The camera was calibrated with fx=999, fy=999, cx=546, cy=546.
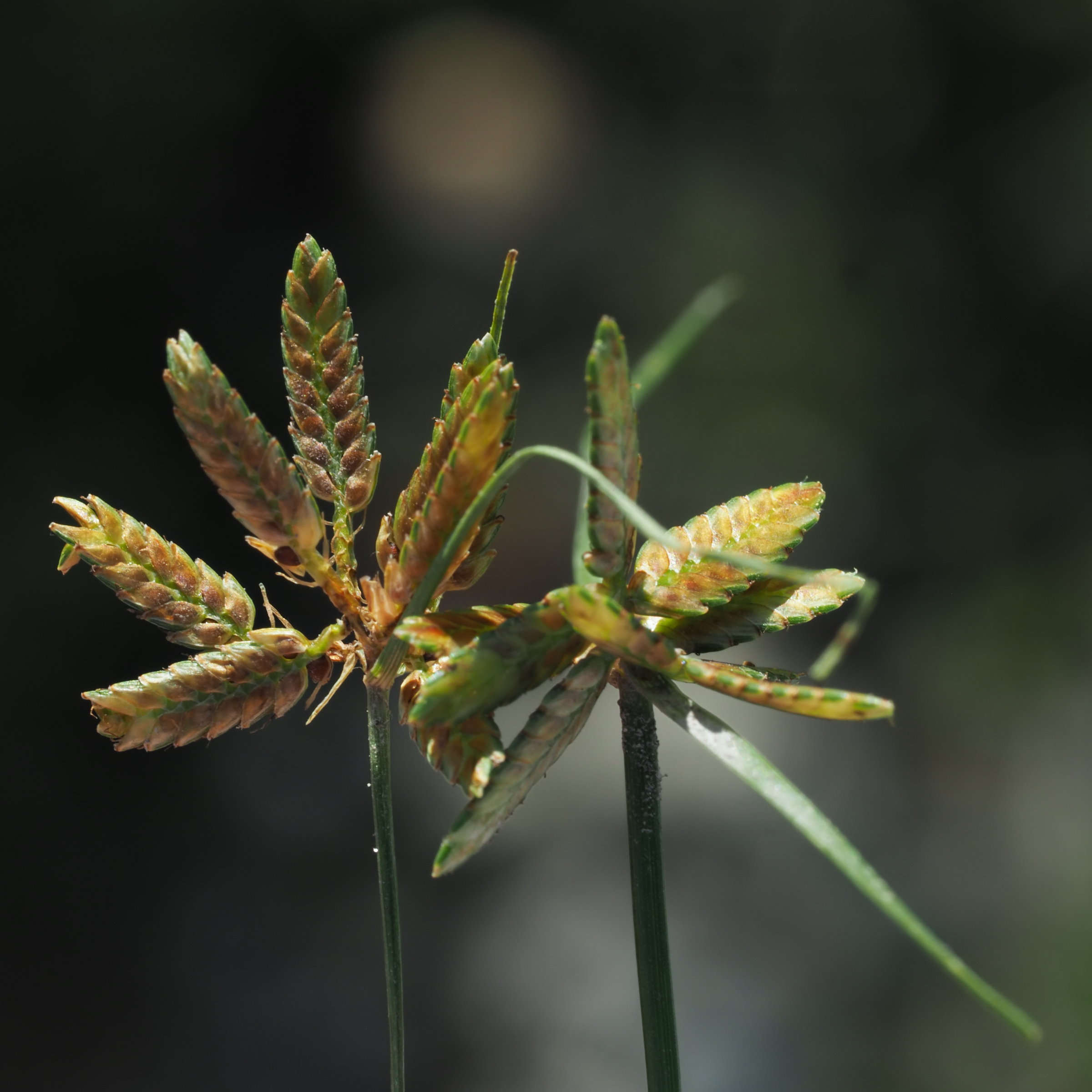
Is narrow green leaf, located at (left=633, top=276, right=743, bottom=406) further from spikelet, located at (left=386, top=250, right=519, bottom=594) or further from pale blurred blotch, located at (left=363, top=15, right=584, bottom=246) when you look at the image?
pale blurred blotch, located at (left=363, top=15, right=584, bottom=246)

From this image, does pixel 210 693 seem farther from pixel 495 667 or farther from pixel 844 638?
pixel 844 638

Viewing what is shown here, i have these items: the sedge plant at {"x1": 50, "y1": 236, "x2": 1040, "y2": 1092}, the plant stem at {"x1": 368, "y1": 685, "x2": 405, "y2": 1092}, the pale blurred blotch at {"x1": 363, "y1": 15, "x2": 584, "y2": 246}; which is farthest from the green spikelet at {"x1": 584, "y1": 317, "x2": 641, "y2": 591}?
the pale blurred blotch at {"x1": 363, "y1": 15, "x2": 584, "y2": 246}

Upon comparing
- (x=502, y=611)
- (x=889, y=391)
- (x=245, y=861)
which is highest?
(x=889, y=391)

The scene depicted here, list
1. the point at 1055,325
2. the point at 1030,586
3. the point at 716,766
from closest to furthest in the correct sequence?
the point at 716,766 → the point at 1030,586 → the point at 1055,325

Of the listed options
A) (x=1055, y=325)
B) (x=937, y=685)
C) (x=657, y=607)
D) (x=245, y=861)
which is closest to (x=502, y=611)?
(x=657, y=607)

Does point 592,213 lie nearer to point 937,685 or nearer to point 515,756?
point 937,685

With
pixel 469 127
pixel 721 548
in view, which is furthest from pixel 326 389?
pixel 469 127

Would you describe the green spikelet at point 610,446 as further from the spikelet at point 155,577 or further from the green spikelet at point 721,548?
the spikelet at point 155,577
